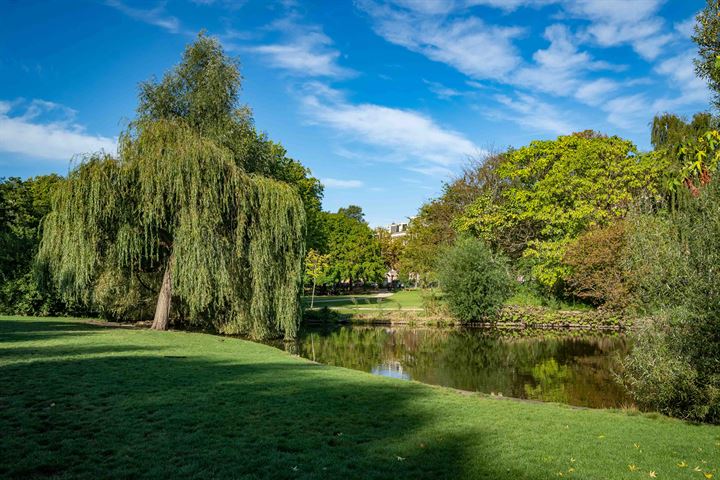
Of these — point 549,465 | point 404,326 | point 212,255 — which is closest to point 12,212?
point 212,255

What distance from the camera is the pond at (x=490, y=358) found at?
14867mm

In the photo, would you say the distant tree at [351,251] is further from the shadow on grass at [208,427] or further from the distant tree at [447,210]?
the shadow on grass at [208,427]

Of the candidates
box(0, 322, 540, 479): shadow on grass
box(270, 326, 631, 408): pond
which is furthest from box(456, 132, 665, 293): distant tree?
box(0, 322, 540, 479): shadow on grass

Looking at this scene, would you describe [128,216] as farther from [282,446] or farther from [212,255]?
[282,446]

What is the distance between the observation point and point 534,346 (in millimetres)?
24328

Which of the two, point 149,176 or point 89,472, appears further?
point 149,176

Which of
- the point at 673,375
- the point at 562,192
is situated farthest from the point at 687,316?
the point at 562,192

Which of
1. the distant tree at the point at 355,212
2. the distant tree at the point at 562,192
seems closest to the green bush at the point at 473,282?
the distant tree at the point at 562,192

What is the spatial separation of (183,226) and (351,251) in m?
42.6

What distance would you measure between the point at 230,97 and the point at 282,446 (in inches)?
826

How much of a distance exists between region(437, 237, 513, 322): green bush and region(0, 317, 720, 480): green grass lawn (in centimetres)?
2082

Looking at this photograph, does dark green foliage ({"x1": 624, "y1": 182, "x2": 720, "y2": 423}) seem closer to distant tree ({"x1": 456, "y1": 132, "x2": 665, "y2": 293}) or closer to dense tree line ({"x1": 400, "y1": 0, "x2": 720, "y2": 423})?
dense tree line ({"x1": 400, "y1": 0, "x2": 720, "y2": 423})

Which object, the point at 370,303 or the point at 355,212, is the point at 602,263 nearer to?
the point at 370,303

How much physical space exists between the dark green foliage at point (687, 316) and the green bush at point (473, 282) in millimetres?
21112
